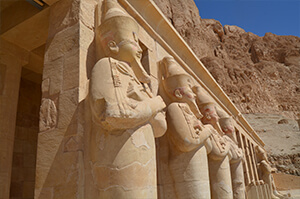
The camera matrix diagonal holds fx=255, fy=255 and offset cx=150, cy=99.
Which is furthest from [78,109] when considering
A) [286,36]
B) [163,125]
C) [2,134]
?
[286,36]

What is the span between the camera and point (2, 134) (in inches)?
141

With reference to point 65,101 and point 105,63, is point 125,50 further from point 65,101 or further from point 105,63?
point 65,101

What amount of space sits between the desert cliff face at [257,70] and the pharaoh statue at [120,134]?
Result: 20830 millimetres

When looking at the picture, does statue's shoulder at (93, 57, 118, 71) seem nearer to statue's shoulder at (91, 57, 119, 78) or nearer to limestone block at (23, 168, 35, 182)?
statue's shoulder at (91, 57, 119, 78)

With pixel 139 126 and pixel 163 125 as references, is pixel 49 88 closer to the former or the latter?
pixel 139 126

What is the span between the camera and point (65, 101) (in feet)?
8.02

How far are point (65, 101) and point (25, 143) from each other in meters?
3.25

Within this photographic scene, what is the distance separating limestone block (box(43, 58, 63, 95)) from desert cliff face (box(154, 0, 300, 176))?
21174mm

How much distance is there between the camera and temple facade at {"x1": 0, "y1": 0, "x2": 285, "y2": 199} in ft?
6.97

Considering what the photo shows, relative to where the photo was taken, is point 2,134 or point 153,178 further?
point 2,134

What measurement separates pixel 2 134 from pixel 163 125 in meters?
2.41

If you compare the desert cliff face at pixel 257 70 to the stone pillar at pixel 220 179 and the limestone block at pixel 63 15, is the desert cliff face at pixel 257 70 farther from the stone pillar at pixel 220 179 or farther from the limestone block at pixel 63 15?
the limestone block at pixel 63 15

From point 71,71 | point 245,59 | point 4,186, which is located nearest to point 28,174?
point 4,186

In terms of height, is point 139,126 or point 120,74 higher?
point 120,74
